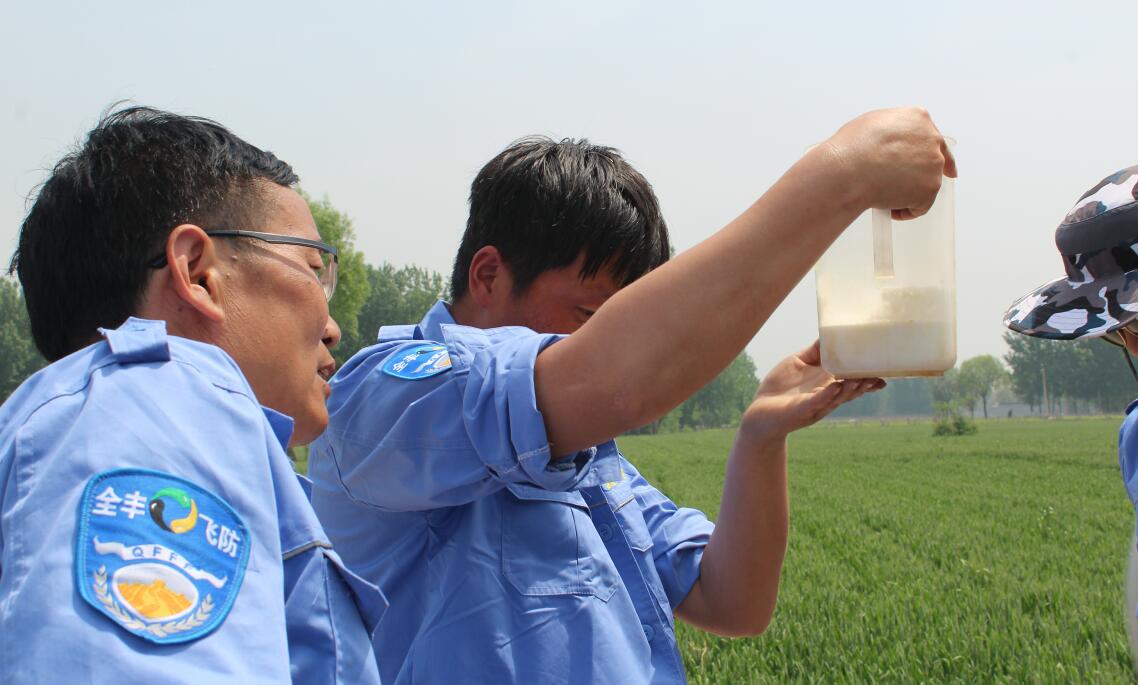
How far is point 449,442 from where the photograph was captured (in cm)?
136

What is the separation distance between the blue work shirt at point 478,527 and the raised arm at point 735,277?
0.12m

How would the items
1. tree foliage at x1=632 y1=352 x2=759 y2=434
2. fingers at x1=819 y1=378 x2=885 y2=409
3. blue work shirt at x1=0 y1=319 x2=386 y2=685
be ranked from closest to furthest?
blue work shirt at x1=0 y1=319 x2=386 y2=685, fingers at x1=819 y1=378 x2=885 y2=409, tree foliage at x1=632 y1=352 x2=759 y2=434

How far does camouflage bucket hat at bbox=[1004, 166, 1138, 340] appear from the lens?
2.47 metres

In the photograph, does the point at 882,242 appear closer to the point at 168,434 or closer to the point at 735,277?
the point at 735,277

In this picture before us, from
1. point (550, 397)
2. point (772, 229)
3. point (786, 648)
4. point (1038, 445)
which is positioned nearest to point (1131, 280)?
point (772, 229)

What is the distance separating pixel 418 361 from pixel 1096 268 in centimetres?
197

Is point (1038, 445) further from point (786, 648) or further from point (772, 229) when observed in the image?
point (772, 229)

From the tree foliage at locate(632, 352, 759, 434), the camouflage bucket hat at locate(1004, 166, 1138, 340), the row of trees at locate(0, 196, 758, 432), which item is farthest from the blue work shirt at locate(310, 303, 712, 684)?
the tree foliage at locate(632, 352, 759, 434)

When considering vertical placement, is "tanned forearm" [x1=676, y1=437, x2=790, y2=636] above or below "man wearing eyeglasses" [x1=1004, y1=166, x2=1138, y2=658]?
below

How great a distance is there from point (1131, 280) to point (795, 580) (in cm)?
646

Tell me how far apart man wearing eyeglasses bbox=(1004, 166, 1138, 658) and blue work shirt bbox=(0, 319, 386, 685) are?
217 cm

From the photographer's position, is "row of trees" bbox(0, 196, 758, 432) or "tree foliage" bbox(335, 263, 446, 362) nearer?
"row of trees" bbox(0, 196, 758, 432)

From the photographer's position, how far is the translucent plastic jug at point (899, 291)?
1479 mm

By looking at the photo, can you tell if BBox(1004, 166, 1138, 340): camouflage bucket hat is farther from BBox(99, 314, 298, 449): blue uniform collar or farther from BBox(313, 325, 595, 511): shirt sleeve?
BBox(99, 314, 298, 449): blue uniform collar
